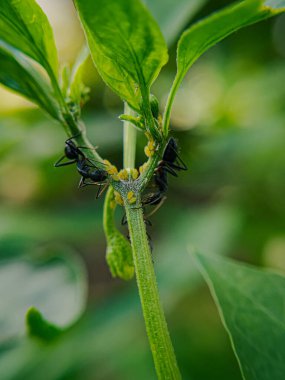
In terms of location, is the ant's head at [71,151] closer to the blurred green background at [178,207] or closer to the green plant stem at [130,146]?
the green plant stem at [130,146]

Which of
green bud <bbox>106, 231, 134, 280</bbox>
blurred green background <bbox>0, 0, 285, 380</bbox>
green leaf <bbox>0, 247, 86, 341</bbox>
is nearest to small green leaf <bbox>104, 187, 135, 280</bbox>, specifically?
green bud <bbox>106, 231, 134, 280</bbox>

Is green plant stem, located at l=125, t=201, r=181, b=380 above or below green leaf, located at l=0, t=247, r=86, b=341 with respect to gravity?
below

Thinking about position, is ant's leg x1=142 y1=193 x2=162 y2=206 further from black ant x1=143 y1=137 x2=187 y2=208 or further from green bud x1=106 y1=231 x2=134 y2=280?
green bud x1=106 y1=231 x2=134 y2=280

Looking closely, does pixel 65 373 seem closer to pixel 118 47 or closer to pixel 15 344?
pixel 15 344

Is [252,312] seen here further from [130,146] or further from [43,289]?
[43,289]

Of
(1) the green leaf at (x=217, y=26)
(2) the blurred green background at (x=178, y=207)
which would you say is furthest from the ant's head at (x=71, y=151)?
(2) the blurred green background at (x=178, y=207)

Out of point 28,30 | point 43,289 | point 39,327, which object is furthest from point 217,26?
point 43,289
